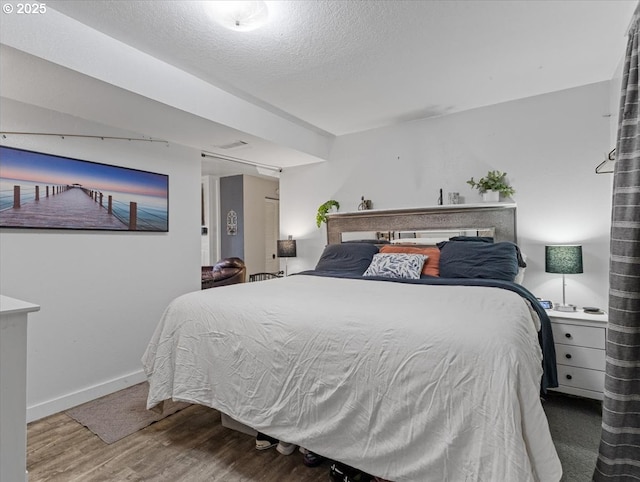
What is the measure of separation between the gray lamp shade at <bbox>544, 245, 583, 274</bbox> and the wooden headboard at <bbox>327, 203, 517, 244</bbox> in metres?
0.48

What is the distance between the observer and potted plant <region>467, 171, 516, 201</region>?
3285mm

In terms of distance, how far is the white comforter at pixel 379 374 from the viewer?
48.1 inches

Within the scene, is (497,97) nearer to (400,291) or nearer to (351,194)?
(351,194)

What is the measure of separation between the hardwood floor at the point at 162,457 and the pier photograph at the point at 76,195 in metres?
1.46

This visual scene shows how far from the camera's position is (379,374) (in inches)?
56.9

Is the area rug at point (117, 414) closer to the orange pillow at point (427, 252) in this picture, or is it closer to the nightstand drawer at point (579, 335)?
the orange pillow at point (427, 252)

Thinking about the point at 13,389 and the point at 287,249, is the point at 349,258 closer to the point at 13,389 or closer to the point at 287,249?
the point at 287,249

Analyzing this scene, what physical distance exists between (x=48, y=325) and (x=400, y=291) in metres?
2.55

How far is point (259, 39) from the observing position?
2.25 m

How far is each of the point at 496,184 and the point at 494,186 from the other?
0.08 feet

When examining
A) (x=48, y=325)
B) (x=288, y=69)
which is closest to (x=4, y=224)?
(x=48, y=325)

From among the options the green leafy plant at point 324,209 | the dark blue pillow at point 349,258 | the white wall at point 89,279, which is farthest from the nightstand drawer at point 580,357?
the white wall at point 89,279

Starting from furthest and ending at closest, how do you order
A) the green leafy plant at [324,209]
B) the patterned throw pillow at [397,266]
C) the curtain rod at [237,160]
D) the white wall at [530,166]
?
the green leafy plant at [324,209]
the curtain rod at [237,160]
the white wall at [530,166]
the patterned throw pillow at [397,266]

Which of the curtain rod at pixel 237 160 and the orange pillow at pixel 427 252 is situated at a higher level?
the curtain rod at pixel 237 160
